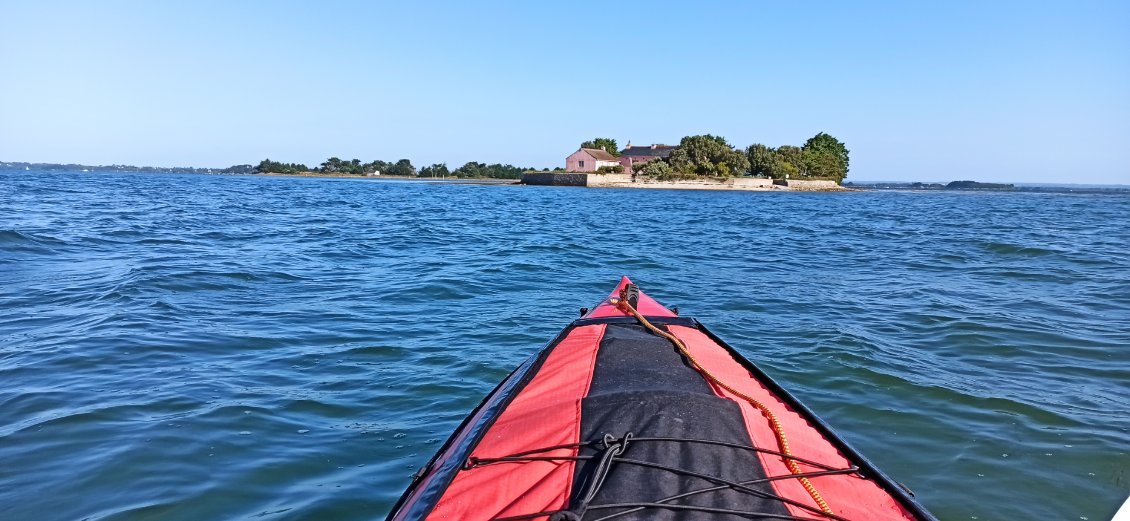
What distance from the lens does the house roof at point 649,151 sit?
8638 centimetres

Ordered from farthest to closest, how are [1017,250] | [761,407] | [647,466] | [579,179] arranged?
[579,179]
[1017,250]
[761,407]
[647,466]

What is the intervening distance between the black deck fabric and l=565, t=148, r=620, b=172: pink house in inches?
2767

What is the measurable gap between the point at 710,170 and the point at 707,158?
132 cm

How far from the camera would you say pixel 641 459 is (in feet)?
7.06

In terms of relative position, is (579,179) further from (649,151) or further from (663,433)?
(663,433)

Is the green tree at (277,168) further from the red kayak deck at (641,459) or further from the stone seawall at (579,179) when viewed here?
the red kayak deck at (641,459)

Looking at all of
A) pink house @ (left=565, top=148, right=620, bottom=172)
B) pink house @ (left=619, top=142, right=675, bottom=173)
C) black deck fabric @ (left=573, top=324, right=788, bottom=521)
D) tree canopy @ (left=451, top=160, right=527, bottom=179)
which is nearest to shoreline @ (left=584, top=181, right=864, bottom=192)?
pink house @ (left=565, top=148, right=620, bottom=172)

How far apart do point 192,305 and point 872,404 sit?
7.67 metres

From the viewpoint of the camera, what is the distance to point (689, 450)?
7.26 feet

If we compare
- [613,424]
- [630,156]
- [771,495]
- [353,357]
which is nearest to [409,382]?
[353,357]

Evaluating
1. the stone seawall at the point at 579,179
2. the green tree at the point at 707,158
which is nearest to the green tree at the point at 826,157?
the green tree at the point at 707,158

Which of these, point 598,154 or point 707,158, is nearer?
point 707,158

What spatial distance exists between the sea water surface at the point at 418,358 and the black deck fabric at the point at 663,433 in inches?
66.0

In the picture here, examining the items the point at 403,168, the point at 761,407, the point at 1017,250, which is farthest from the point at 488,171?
the point at 761,407
